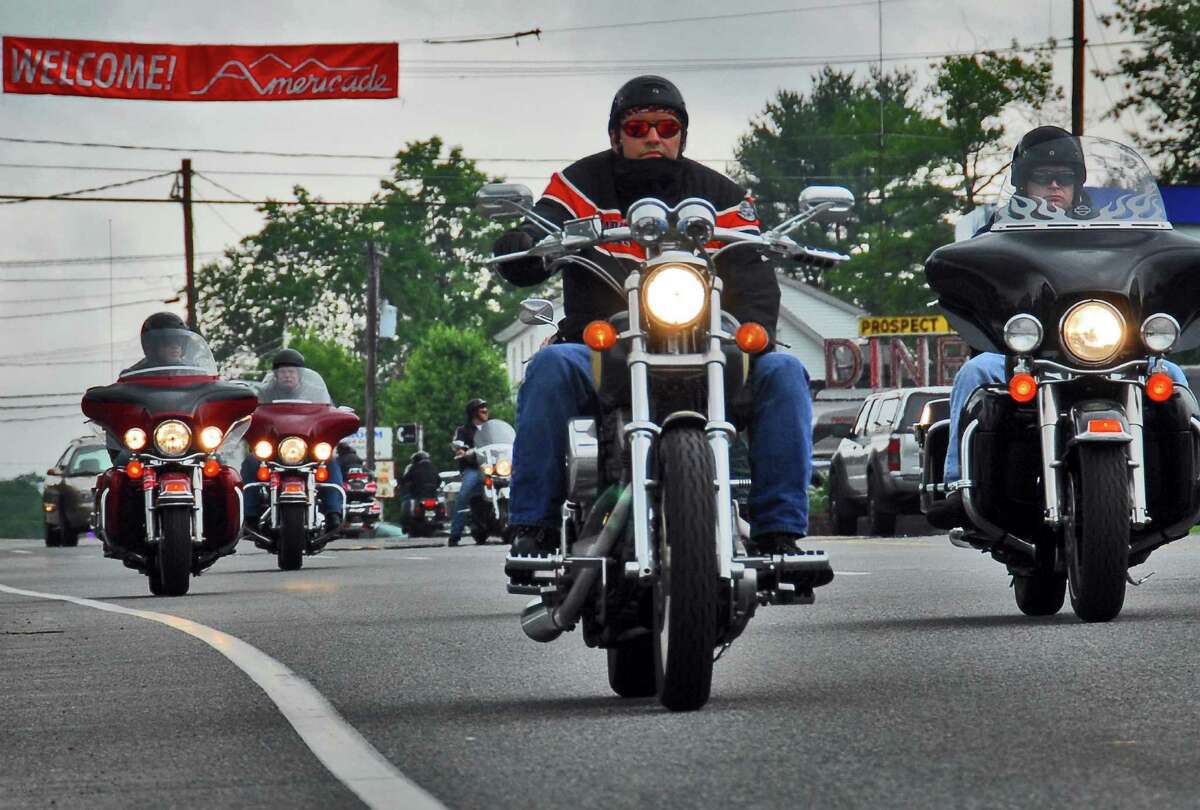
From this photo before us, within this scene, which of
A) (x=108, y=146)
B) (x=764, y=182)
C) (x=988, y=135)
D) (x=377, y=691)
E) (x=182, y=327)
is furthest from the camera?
(x=764, y=182)

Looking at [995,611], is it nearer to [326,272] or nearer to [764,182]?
[326,272]

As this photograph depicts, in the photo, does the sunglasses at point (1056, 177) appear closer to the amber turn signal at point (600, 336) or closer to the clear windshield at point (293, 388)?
the amber turn signal at point (600, 336)

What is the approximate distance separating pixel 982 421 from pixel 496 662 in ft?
7.56

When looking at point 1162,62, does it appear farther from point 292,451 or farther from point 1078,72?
point 292,451

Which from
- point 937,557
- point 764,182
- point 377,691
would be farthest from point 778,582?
point 764,182

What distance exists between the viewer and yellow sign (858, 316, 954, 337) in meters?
40.7

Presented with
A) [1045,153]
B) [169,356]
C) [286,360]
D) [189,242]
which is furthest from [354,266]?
[1045,153]

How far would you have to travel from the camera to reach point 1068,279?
931 cm

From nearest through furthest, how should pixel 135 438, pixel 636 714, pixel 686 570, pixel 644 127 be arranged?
pixel 686 570, pixel 636 714, pixel 644 127, pixel 135 438

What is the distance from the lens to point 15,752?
6.27 meters

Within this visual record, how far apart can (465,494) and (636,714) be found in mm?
22404

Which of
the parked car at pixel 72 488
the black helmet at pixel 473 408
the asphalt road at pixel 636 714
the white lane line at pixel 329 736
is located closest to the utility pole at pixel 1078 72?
the black helmet at pixel 473 408

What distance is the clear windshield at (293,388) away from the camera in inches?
818

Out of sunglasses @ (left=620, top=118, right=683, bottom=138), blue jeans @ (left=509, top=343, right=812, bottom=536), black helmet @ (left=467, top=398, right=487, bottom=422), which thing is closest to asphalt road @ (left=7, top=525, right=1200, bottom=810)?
blue jeans @ (left=509, top=343, right=812, bottom=536)
